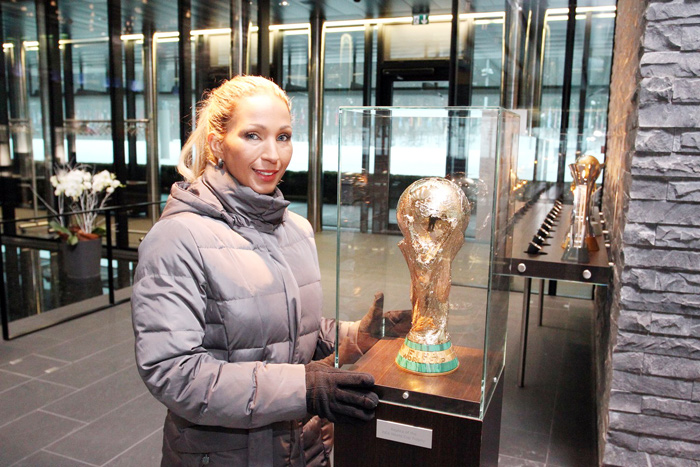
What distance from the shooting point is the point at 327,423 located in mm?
1765

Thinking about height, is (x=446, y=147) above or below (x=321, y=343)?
above

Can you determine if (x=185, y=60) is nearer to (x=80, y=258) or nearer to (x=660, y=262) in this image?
(x=80, y=258)

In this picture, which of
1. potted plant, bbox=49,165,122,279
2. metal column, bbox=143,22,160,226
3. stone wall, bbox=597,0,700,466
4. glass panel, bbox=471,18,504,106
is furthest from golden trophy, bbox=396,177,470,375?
metal column, bbox=143,22,160,226

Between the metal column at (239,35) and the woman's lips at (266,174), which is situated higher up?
the metal column at (239,35)

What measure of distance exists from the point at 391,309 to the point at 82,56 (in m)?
7.91

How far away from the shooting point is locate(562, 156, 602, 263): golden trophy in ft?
10.4

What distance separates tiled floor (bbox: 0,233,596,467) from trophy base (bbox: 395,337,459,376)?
5.85 ft

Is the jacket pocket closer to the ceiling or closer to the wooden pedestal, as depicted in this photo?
the wooden pedestal

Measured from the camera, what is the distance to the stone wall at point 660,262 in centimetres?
211

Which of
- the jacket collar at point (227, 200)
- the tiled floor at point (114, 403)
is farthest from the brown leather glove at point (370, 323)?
the tiled floor at point (114, 403)

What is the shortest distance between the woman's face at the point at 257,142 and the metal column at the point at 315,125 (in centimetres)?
589

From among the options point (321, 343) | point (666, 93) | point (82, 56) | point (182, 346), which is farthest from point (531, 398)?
point (82, 56)

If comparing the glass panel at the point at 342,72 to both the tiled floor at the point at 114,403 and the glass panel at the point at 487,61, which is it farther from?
the tiled floor at the point at 114,403

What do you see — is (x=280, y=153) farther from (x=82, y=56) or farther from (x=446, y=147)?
(x=82, y=56)
